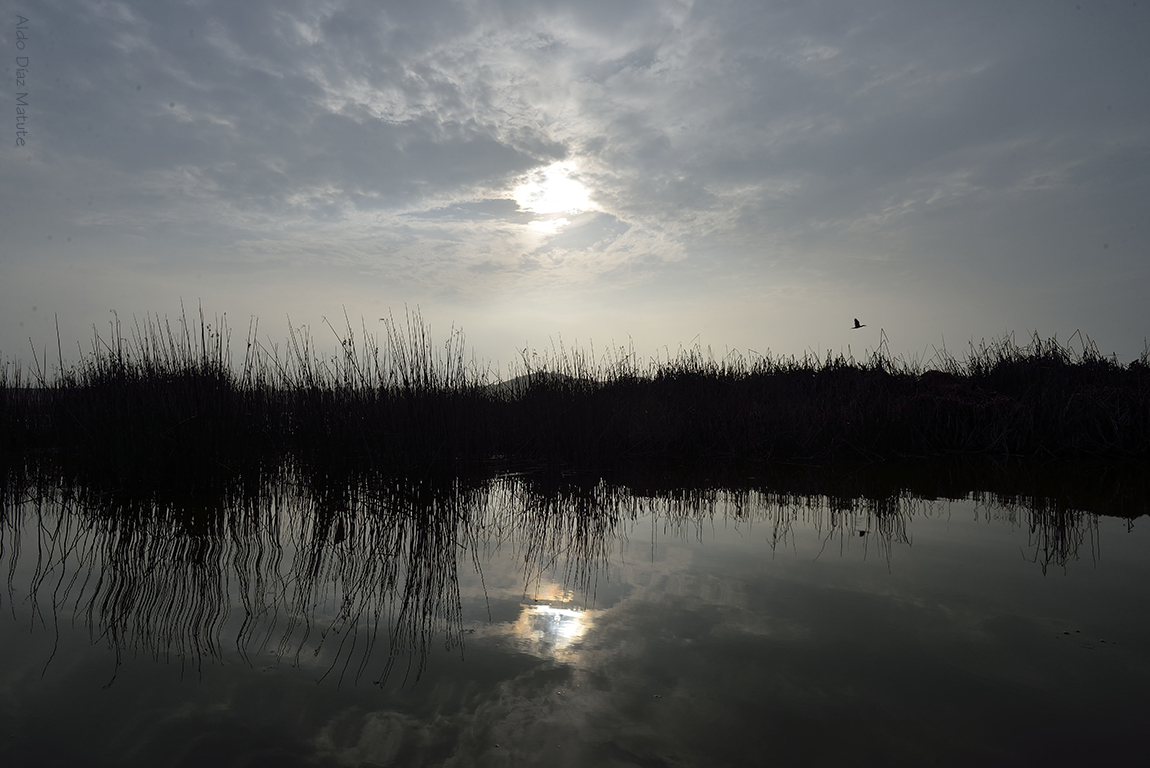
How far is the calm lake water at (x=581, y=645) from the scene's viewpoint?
4.23ft

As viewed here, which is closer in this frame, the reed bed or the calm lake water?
the calm lake water

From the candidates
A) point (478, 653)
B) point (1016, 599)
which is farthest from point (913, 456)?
point (478, 653)

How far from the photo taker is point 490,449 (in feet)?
22.9

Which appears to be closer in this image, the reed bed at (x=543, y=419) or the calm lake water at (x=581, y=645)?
the calm lake water at (x=581, y=645)

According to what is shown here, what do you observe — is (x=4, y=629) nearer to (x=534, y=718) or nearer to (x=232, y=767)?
(x=232, y=767)

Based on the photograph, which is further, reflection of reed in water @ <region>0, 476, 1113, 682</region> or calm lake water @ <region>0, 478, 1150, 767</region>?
reflection of reed in water @ <region>0, 476, 1113, 682</region>

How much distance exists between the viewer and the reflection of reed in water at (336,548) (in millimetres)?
1931

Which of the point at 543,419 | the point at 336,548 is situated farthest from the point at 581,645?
the point at 543,419

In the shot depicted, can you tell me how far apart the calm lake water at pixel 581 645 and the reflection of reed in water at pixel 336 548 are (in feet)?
0.06

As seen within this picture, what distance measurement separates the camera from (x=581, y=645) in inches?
70.4

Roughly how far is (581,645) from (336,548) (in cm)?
171

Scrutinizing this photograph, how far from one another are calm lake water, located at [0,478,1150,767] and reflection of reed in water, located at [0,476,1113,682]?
2 cm

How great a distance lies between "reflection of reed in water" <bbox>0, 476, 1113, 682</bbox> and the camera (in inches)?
76.0

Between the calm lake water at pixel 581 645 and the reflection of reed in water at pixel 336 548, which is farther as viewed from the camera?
the reflection of reed in water at pixel 336 548
